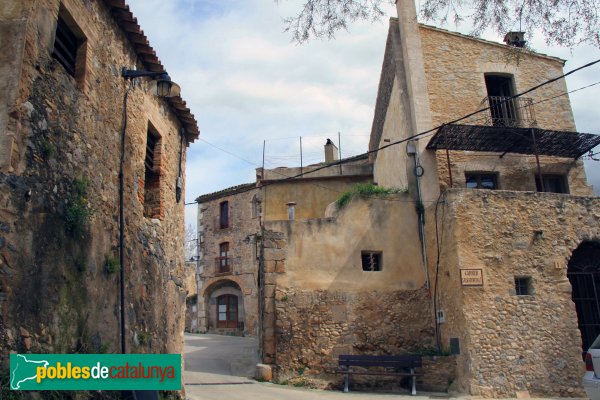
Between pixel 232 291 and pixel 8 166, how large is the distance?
79.0 feet

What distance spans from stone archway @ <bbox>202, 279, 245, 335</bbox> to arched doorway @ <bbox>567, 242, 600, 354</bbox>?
59.4 feet

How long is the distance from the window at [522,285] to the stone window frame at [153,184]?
7701mm

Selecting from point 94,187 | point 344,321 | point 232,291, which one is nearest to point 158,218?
point 94,187

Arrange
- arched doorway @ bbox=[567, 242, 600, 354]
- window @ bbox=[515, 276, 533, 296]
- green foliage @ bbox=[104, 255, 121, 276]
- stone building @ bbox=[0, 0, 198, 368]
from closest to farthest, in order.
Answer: stone building @ bbox=[0, 0, 198, 368]
green foliage @ bbox=[104, 255, 121, 276]
window @ bbox=[515, 276, 533, 296]
arched doorway @ bbox=[567, 242, 600, 354]

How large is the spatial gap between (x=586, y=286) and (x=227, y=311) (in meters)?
19.4

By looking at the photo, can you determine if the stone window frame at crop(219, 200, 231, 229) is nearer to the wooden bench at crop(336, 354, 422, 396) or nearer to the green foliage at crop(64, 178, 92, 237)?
the wooden bench at crop(336, 354, 422, 396)

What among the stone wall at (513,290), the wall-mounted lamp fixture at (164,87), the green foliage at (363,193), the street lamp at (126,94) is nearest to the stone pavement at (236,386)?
the stone wall at (513,290)

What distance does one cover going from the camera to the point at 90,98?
6.37 meters

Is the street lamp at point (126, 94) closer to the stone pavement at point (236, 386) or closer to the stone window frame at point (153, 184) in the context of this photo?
the stone window frame at point (153, 184)

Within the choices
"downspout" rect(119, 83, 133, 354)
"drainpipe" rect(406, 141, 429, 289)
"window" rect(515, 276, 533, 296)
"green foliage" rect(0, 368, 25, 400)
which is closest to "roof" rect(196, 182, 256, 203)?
"drainpipe" rect(406, 141, 429, 289)

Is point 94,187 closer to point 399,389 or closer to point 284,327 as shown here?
point 284,327

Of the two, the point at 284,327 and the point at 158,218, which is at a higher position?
the point at 158,218

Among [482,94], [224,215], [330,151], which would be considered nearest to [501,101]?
[482,94]

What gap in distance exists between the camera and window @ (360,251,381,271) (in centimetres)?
1274
